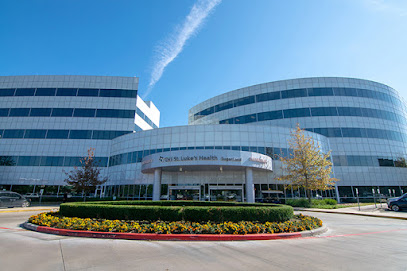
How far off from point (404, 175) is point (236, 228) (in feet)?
145

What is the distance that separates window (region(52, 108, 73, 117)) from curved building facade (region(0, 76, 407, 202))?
19 cm

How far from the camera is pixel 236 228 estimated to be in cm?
912

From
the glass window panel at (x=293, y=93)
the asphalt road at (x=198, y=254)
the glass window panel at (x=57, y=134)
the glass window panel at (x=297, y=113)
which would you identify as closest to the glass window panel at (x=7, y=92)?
the glass window panel at (x=57, y=134)

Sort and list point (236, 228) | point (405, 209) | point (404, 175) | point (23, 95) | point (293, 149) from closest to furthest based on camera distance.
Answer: point (236, 228) < point (405, 209) < point (293, 149) < point (404, 175) < point (23, 95)

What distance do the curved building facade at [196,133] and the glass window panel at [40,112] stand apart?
0.19 metres

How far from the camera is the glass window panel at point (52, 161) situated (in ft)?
123

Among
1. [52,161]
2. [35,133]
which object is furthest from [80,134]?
[35,133]

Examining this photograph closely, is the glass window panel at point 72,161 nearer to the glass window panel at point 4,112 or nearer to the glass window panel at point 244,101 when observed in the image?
the glass window panel at point 4,112

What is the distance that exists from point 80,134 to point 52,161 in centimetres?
643

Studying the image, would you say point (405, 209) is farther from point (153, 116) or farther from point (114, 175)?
point (153, 116)

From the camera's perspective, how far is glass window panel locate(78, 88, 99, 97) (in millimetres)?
41344

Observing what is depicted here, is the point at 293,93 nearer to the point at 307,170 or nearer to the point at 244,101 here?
the point at 244,101

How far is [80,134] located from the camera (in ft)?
128

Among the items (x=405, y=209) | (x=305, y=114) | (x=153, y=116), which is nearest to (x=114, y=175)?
(x=153, y=116)
